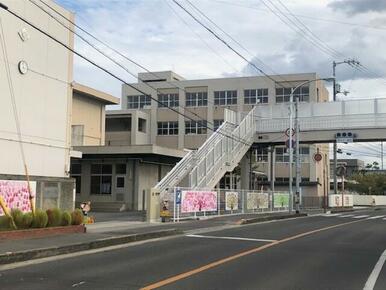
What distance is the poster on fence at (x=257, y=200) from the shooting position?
39781 millimetres

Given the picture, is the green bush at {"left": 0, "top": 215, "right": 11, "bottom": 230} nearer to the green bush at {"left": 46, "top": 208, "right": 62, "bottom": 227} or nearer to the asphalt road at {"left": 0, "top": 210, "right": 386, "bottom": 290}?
the green bush at {"left": 46, "top": 208, "right": 62, "bottom": 227}

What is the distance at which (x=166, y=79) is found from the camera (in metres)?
88.2

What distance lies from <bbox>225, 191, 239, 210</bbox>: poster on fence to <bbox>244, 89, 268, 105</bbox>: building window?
4314cm

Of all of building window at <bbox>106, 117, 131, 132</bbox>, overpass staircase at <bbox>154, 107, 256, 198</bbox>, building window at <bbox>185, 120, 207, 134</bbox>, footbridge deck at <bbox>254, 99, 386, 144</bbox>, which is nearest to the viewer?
overpass staircase at <bbox>154, 107, 256, 198</bbox>

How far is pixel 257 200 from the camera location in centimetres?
4147

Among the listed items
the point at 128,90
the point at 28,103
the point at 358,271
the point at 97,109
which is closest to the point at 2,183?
the point at 28,103

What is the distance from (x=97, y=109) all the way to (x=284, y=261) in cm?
3633

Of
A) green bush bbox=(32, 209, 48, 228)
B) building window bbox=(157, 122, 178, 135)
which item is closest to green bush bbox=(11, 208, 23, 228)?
green bush bbox=(32, 209, 48, 228)

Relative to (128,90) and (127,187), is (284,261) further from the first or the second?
(128,90)

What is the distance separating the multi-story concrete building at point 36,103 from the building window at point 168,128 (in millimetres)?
55573

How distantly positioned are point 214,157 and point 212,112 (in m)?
41.5

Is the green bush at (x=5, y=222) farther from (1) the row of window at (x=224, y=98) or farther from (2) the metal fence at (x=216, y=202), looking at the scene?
(1) the row of window at (x=224, y=98)

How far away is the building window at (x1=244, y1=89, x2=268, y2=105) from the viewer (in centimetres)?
7925

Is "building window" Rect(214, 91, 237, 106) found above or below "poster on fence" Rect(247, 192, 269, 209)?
above
